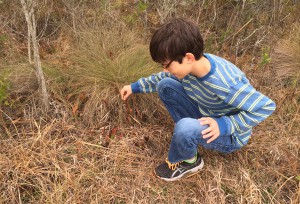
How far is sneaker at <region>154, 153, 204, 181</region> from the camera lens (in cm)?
173

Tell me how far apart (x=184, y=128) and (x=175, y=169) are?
36cm

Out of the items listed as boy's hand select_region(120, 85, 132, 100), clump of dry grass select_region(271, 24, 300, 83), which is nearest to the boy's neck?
boy's hand select_region(120, 85, 132, 100)

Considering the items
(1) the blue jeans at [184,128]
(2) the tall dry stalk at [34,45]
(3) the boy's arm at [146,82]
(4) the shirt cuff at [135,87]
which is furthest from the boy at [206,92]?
(2) the tall dry stalk at [34,45]

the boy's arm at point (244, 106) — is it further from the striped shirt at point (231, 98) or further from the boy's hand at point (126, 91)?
the boy's hand at point (126, 91)

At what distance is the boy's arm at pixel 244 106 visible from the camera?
1380mm

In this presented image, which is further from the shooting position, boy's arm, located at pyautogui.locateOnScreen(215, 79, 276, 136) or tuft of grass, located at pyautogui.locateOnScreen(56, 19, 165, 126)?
tuft of grass, located at pyautogui.locateOnScreen(56, 19, 165, 126)

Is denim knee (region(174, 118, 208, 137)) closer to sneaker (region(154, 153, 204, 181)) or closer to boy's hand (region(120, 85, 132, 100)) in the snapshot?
sneaker (region(154, 153, 204, 181))

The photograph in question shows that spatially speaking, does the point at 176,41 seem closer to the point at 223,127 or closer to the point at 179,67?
the point at 179,67

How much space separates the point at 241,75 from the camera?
1449mm

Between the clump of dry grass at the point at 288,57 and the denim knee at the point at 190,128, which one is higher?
the denim knee at the point at 190,128

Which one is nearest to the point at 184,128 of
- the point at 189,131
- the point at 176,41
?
the point at 189,131

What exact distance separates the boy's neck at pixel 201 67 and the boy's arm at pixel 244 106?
0.13 metres

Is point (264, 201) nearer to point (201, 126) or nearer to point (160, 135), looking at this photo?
point (201, 126)

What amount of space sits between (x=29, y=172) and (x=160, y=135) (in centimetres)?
84
